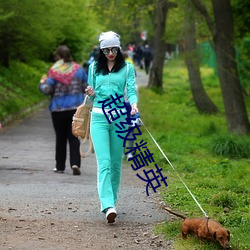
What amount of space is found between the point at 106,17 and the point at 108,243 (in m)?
22.5

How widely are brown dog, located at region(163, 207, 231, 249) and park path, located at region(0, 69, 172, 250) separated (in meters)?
0.23

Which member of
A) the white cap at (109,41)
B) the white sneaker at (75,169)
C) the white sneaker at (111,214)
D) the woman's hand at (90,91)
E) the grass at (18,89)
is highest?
the white cap at (109,41)

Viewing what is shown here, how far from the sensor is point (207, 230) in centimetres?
612

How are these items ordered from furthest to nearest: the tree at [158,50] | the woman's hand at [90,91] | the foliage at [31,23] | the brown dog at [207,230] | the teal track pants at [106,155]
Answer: the tree at [158,50], the foliage at [31,23], the woman's hand at [90,91], the teal track pants at [106,155], the brown dog at [207,230]

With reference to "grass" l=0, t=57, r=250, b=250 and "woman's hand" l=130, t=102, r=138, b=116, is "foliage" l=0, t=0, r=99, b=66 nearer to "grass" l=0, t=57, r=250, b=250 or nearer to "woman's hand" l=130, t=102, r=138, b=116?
"grass" l=0, t=57, r=250, b=250

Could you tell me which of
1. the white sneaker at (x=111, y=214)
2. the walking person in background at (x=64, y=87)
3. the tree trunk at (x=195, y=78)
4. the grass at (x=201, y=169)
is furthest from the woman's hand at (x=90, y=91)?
the tree trunk at (x=195, y=78)

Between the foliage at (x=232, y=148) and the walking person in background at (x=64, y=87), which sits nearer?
the walking person in background at (x=64, y=87)

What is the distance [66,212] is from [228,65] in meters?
8.90

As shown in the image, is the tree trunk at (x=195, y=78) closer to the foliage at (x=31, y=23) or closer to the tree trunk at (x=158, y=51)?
the foliage at (x=31, y=23)

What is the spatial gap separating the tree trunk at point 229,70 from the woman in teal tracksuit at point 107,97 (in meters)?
8.58

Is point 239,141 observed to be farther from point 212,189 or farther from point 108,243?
point 108,243

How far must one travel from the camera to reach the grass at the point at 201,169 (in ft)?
23.4

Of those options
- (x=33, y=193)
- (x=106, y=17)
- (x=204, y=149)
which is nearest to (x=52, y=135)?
(x=204, y=149)

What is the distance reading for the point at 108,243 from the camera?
21.7 feet
